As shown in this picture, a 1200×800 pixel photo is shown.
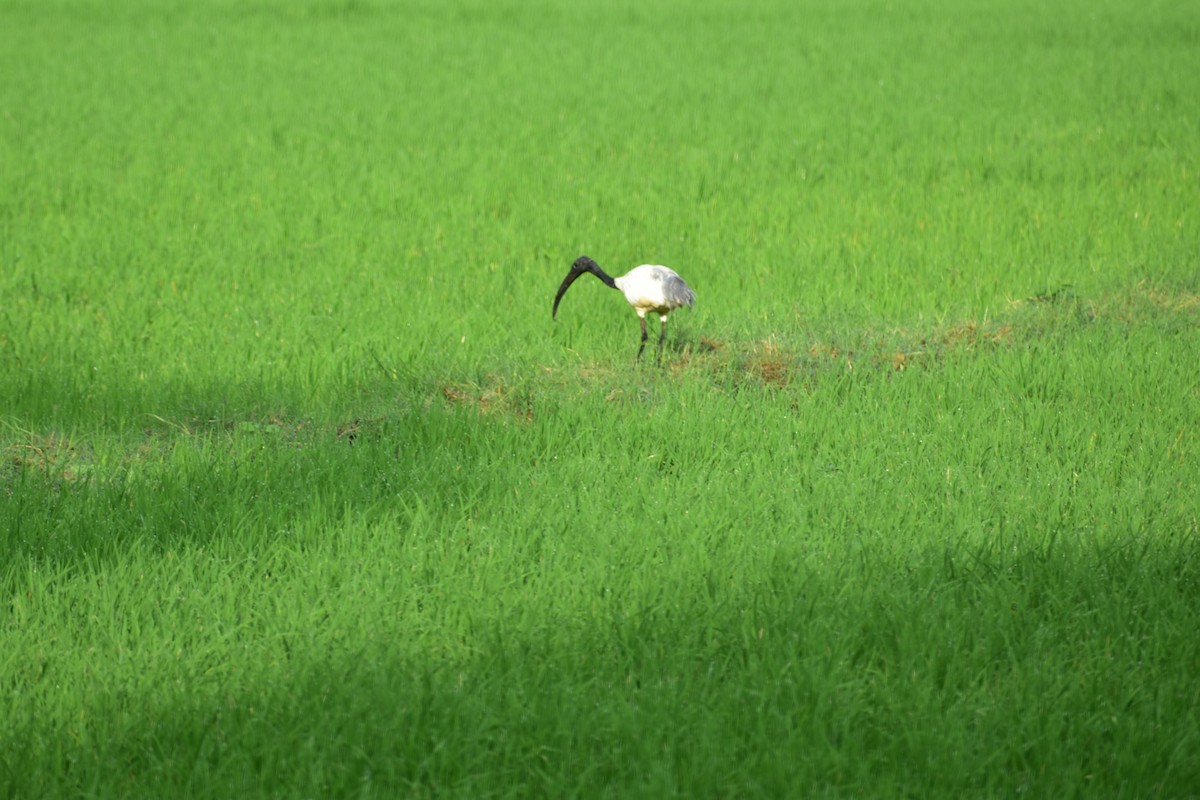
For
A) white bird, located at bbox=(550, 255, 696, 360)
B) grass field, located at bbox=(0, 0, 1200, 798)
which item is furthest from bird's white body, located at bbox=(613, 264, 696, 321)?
grass field, located at bbox=(0, 0, 1200, 798)

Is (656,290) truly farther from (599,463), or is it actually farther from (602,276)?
(599,463)

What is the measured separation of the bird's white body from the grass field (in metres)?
0.35

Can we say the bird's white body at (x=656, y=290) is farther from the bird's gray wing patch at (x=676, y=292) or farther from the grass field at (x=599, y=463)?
the grass field at (x=599, y=463)

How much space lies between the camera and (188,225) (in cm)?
795

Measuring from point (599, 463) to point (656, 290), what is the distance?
94cm

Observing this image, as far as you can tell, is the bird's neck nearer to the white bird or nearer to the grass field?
the white bird

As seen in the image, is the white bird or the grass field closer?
the grass field

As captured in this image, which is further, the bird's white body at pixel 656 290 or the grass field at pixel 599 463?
the bird's white body at pixel 656 290

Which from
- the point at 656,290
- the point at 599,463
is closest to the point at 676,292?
the point at 656,290

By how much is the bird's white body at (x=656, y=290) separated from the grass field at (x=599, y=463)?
349 mm

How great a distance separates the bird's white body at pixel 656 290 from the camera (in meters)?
5.05

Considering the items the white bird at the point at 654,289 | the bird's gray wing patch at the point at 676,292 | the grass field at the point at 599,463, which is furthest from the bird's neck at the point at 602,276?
the grass field at the point at 599,463

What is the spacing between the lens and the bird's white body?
5047 mm

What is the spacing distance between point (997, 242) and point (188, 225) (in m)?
4.79
